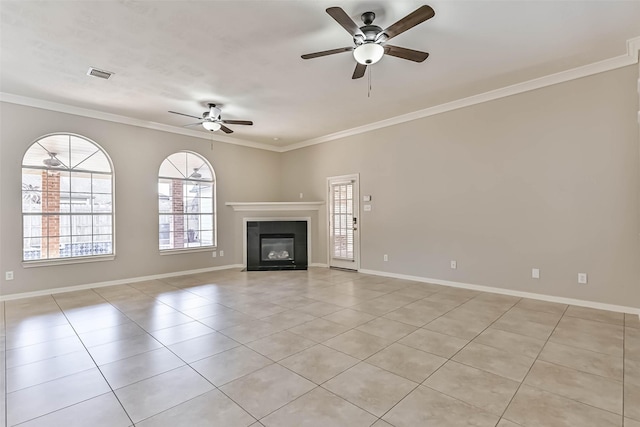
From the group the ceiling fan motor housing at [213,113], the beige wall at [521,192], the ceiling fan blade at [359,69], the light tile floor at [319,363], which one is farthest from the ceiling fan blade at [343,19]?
the ceiling fan motor housing at [213,113]

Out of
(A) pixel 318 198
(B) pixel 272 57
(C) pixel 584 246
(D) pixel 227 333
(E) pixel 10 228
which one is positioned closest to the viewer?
(D) pixel 227 333

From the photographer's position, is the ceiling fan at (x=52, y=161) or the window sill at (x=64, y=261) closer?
the window sill at (x=64, y=261)

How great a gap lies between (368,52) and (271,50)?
1165 mm

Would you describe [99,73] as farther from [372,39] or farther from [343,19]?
[372,39]

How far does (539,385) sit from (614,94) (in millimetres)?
3604

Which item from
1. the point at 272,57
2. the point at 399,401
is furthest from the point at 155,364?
the point at 272,57

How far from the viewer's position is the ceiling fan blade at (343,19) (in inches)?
87.9

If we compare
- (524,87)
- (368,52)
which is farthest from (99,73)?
(524,87)

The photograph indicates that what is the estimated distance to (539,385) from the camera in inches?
85.4

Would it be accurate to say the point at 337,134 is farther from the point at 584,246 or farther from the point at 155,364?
the point at 155,364

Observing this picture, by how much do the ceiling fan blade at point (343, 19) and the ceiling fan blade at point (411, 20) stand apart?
9.7 inches

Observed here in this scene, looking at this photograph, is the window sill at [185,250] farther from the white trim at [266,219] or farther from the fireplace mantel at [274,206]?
the fireplace mantel at [274,206]

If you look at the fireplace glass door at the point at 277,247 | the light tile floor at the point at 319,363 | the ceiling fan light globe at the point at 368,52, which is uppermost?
the ceiling fan light globe at the point at 368,52

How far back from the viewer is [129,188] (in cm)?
557
